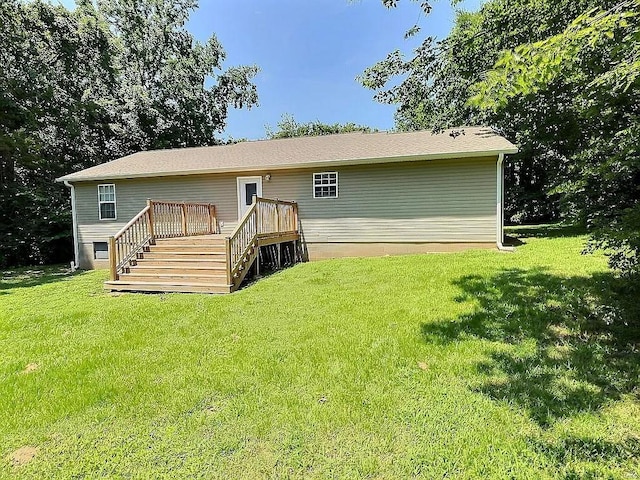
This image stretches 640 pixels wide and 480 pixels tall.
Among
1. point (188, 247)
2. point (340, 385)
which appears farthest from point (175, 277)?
point (340, 385)

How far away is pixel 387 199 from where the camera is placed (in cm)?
1002

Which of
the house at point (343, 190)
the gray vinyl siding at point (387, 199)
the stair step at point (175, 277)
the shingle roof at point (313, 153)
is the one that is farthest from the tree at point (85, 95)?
the stair step at point (175, 277)

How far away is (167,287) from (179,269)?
52cm

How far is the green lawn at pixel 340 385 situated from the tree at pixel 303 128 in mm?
32276

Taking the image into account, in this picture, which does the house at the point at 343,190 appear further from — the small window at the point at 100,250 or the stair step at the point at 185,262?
the stair step at the point at 185,262

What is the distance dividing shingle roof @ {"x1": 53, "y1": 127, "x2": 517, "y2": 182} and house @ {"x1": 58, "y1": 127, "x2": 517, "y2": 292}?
39mm

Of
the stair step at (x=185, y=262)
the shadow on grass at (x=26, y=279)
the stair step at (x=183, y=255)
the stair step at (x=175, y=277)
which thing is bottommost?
the shadow on grass at (x=26, y=279)

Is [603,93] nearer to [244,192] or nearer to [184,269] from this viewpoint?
[184,269]

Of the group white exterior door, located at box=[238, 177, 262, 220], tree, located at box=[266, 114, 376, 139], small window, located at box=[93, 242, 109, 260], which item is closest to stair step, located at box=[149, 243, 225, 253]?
white exterior door, located at box=[238, 177, 262, 220]

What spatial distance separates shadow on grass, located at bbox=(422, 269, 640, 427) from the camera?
Answer: 114 inches

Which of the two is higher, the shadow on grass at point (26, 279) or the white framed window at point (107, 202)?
the white framed window at point (107, 202)

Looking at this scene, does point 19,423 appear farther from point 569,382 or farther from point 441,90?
point 441,90

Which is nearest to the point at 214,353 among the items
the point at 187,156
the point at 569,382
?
the point at 569,382

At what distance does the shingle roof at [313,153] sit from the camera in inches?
372
